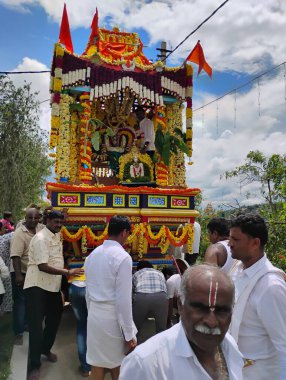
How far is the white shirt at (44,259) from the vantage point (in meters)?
3.96

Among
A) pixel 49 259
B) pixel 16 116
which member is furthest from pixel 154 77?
pixel 16 116

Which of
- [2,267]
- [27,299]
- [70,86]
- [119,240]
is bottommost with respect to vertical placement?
[27,299]

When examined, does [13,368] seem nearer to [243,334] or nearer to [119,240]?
[119,240]

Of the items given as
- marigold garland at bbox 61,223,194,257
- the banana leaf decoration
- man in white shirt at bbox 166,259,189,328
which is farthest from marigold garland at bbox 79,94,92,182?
man in white shirt at bbox 166,259,189,328

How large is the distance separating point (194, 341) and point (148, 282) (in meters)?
2.97

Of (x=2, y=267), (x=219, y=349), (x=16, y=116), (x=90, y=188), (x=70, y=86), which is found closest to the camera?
(x=219, y=349)

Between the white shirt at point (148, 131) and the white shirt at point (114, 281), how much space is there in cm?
471

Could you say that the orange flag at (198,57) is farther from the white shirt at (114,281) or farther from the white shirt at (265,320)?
the white shirt at (265,320)

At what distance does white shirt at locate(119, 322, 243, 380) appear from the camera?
1.33m

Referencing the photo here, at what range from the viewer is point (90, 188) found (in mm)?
6000

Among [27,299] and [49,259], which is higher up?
[49,259]

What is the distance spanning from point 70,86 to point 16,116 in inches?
443

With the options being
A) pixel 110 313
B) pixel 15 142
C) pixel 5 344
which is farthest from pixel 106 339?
pixel 15 142

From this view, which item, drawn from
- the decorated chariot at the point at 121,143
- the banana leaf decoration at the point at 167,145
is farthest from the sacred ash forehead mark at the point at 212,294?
the banana leaf decoration at the point at 167,145
